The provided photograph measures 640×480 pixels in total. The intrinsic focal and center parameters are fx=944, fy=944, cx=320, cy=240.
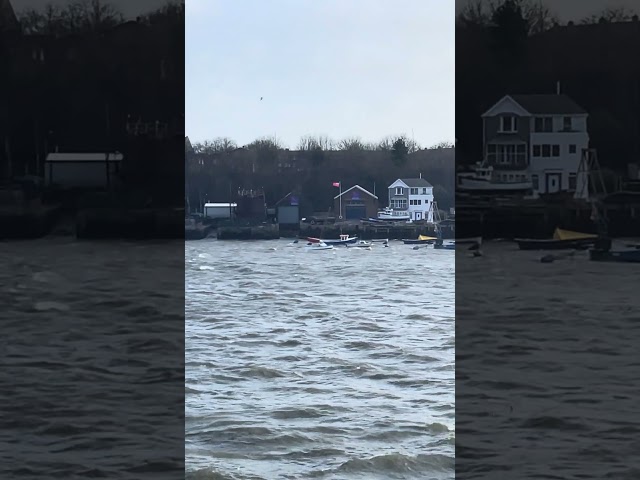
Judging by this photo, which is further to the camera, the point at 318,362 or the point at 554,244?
the point at 318,362

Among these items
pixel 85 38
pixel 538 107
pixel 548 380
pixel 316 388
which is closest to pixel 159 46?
pixel 85 38

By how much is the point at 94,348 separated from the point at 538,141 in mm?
2675

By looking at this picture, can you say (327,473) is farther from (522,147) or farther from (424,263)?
(424,263)

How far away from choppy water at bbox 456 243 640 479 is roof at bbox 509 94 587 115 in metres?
0.79

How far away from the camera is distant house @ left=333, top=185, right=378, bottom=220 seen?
45281mm

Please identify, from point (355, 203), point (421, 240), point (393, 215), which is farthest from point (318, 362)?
point (421, 240)

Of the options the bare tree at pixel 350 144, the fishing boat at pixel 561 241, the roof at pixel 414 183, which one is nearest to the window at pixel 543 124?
the fishing boat at pixel 561 241

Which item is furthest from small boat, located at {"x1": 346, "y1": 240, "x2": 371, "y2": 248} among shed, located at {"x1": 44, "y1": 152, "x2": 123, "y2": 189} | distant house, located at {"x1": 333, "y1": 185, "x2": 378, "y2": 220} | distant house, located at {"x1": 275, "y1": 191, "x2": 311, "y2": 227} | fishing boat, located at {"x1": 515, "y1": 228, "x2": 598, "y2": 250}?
shed, located at {"x1": 44, "y1": 152, "x2": 123, "y2": 189}

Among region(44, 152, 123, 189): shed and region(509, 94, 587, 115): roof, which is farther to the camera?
region(509, 94, 587, 115): roof

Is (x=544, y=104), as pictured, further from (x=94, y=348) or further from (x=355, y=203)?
(x=355, y=203)

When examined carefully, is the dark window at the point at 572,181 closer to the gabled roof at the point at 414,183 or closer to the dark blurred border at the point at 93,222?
the dark blurred border at the point at 93,222

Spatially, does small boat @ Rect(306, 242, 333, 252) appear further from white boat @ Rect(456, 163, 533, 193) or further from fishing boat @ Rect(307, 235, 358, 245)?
white boat @ Rect(456, 163, 533, 193)

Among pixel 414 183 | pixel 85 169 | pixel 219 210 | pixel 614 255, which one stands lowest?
pixel 614 255

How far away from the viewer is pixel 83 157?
4.81 m
